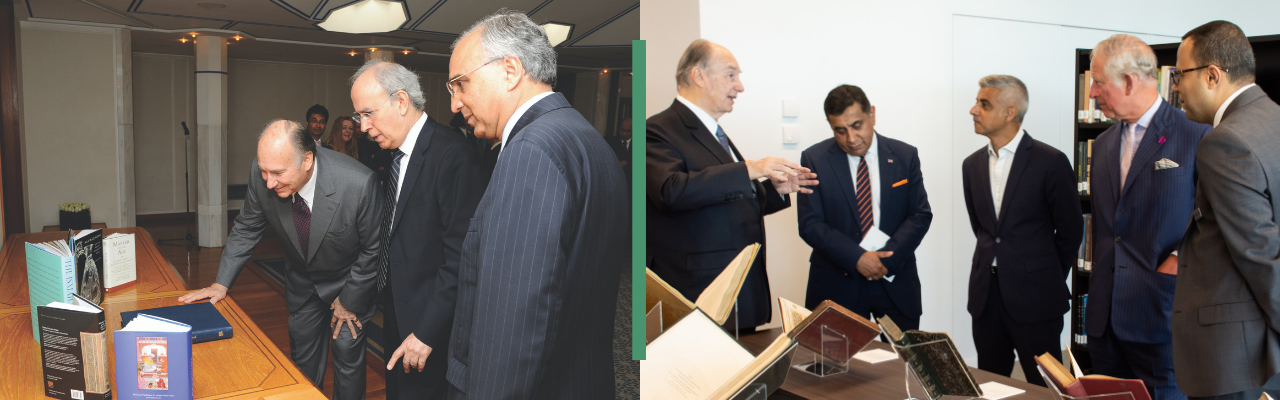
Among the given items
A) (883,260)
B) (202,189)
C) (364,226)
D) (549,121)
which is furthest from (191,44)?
(883,260)

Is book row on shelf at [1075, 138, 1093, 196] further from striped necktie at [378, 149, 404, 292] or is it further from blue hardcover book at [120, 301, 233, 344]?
blue hardcover book at [120, 301, 233, 344]

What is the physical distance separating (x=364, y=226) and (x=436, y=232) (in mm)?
115

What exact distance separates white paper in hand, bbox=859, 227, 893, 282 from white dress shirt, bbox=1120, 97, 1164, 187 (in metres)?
0.84

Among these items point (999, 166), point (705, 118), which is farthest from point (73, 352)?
point (999, 166)

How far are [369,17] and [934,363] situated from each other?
1.28 meters

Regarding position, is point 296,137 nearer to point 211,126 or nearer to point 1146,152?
point 211,126

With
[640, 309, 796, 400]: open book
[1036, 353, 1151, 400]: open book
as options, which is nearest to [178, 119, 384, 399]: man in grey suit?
[640, 309, 796, 400]: open book

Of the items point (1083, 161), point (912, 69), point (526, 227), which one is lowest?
point (526, 227)

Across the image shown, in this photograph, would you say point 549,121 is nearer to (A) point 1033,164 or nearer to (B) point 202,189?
(B) point 202,189

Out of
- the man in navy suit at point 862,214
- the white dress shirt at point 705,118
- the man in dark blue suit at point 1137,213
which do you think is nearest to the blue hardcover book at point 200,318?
the white dress shirt at point 705,118

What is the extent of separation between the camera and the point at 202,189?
3.63 feet

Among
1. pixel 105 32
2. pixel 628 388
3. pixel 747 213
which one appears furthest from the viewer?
pixel 747 213

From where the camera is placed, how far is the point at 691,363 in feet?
4.58

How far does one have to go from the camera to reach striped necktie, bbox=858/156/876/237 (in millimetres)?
2977
